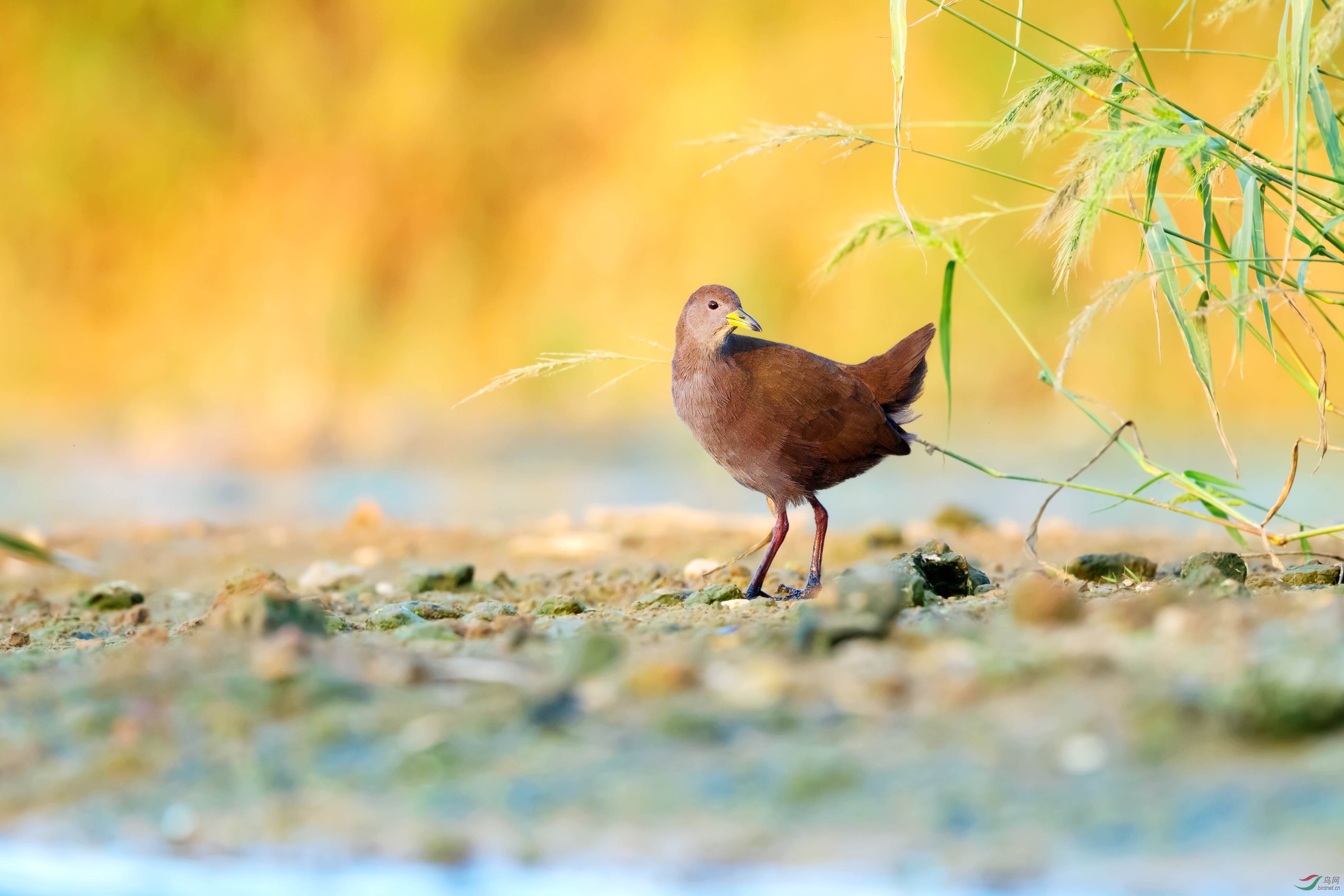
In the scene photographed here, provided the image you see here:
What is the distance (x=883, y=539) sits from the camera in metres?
5.09

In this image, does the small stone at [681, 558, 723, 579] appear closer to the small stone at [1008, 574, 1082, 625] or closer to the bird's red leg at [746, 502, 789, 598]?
the bird's red leg at [746, 502, 789, 598]

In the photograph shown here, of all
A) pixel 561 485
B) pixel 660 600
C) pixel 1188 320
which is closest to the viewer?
pixel 1188 320

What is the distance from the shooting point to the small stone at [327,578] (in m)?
4.43

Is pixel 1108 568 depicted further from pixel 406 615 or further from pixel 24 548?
pixel 24 548

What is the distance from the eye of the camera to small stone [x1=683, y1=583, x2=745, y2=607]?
3.34 meters

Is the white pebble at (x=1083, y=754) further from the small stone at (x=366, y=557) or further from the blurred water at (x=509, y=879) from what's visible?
the small stone at (x=366, y=557)

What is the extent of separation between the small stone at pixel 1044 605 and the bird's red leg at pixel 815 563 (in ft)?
4.10

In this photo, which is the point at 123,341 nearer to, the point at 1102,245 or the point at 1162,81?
the point at 1102,245

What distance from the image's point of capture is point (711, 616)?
298 cm

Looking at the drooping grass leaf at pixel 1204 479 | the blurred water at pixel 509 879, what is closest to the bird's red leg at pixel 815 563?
the drooping grass leaf at pixel 1204 479

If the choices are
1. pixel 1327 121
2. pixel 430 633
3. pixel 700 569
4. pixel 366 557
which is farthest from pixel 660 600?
pixel 366 557

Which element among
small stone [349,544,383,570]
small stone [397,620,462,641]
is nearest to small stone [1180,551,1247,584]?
small stone [397,620,462,641]

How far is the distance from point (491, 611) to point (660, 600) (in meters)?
0.47

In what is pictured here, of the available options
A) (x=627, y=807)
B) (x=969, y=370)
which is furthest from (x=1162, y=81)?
(x=627, y=807)
